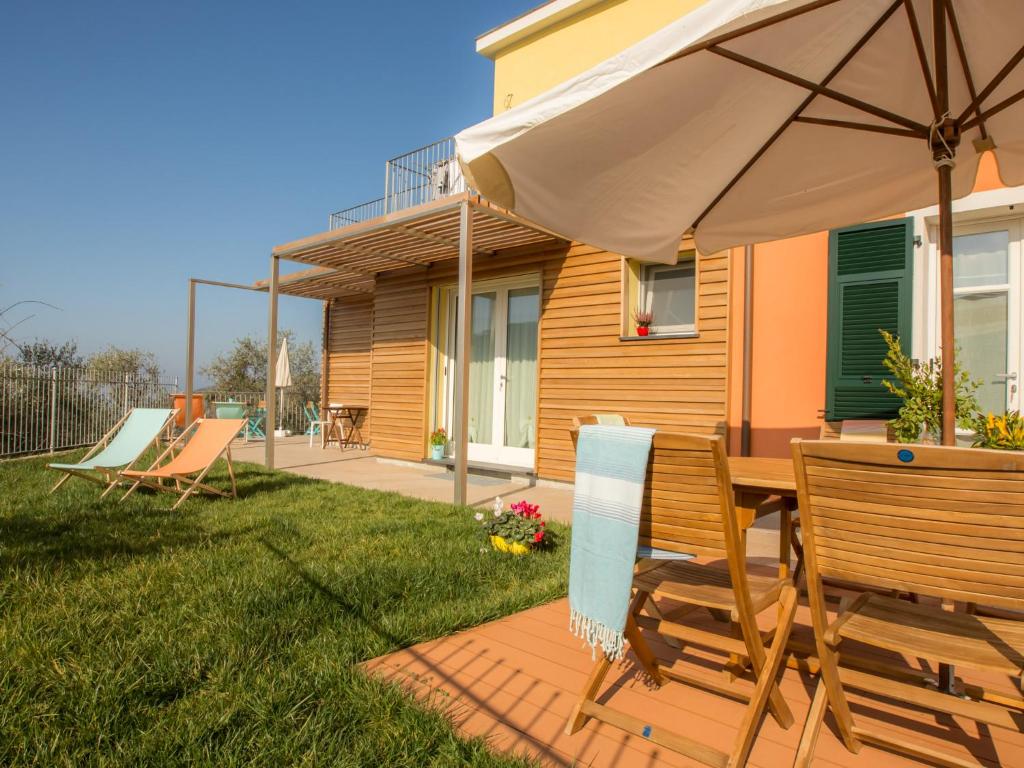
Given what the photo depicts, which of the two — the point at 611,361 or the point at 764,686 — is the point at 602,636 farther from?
the point at 611,361

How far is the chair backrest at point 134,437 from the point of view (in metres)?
5.61

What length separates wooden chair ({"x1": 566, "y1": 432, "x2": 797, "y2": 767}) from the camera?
155 cm

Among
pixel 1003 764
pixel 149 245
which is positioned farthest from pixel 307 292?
pixel 149 245

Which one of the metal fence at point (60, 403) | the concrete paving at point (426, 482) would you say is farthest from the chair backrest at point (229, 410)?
the metal fence at point (60, 403)

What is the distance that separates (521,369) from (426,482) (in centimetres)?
182

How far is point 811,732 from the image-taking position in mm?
1558

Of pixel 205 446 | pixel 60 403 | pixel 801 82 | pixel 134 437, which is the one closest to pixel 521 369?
pixel 205 446

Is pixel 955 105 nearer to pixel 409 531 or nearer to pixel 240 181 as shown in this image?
pixel 409 531

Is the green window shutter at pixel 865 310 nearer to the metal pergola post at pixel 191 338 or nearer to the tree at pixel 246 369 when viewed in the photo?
the metal pergola post at pixel 191 338

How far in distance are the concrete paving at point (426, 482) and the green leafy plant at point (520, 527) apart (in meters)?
0.94

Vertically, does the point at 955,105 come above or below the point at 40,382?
above

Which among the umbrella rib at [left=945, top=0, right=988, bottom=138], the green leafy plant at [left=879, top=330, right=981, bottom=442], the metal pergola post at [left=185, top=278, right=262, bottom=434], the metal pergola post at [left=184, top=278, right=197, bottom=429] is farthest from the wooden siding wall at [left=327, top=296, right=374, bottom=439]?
the umbrella rib at [left=945, top=0, right=988, bottom=138]

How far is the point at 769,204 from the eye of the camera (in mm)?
3279

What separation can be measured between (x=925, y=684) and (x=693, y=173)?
2.26 metres
